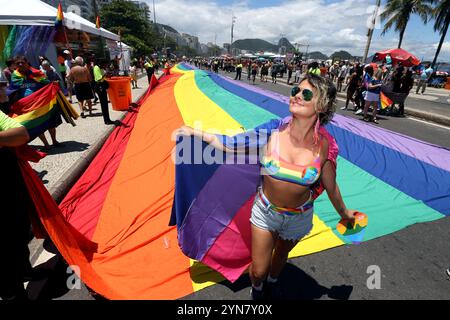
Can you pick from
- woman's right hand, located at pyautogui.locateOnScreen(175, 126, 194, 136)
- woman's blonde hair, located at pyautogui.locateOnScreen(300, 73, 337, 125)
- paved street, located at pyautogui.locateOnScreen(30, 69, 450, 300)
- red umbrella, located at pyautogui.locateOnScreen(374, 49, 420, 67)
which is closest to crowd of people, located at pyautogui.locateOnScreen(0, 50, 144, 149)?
woman's right hand, located at pyautogui.locateOnScreen(175, 126, 194, 136)

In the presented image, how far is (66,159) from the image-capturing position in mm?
4988

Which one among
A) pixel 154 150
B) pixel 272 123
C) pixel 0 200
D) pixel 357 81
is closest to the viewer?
pixel 0 200

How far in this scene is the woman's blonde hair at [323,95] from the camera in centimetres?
184

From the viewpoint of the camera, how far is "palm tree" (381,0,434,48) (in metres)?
27.0

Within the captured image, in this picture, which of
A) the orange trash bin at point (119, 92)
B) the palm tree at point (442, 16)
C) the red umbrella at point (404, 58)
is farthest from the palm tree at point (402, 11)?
the orange trash bin at point (119, 92)

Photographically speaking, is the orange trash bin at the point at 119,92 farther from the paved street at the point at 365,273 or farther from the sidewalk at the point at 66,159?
the paved street at the point at 365,273

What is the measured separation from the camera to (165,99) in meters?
9.28

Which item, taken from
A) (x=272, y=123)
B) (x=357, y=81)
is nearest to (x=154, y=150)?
(x=272, y=123)

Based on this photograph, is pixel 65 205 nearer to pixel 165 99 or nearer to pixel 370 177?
pixel 370 177

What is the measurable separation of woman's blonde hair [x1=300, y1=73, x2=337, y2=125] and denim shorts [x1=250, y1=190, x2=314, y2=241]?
0.74 m

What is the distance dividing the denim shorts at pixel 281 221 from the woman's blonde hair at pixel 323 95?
0.74 m

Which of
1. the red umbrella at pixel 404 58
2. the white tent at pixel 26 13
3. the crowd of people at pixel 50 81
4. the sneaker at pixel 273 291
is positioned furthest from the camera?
the red umbrella at pixel 404 58

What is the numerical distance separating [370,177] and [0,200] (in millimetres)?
5083

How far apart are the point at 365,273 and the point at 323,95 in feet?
6.85
